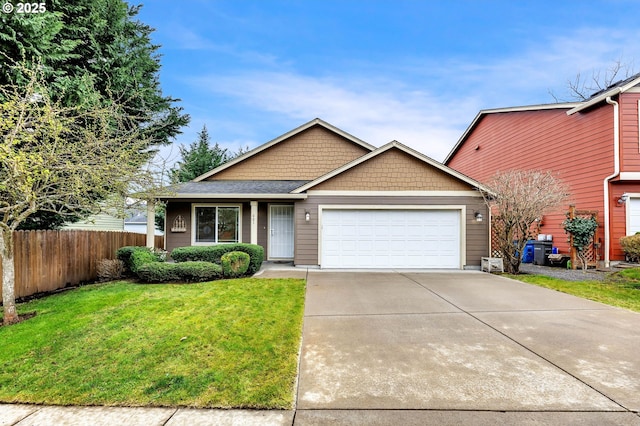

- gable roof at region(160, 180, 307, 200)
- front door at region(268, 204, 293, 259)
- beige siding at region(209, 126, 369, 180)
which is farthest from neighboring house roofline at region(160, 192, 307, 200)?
beige siding at region(209, 126, 369, 180)

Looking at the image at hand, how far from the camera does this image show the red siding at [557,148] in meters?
11.1

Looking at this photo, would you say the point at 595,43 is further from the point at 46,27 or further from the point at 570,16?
the point at 46,27

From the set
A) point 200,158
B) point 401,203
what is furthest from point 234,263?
point 200,158

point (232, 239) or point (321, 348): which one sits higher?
point (232, 239)

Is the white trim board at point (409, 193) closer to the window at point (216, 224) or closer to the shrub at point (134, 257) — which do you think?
the window at point (216, 224)

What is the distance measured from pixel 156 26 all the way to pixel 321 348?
637 inches

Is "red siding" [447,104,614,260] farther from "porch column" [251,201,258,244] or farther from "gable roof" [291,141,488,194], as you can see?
"porch column" [251,201,258,244]

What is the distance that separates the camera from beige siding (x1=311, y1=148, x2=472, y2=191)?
10797 millimetres

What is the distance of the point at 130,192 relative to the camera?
7.29 m

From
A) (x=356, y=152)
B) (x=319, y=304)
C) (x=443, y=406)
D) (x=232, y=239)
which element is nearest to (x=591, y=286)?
(x=319, y=304)

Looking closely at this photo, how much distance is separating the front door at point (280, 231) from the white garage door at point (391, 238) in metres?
2.08

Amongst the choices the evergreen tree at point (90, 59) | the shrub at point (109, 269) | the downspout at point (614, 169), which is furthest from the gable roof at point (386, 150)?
the shrub at point (109, 269)

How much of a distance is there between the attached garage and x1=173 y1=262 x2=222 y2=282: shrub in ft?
12.9

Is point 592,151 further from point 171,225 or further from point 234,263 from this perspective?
point 171,225
